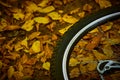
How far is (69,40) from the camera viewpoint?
214 cm

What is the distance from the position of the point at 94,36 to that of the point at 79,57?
283 mm

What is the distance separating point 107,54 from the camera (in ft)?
8.75

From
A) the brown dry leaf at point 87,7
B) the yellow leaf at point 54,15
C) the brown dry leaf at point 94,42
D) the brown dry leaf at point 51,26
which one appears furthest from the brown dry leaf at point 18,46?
Answer: the brown dry leaf at point 87,7

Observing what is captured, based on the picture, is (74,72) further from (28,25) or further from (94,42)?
(28,25)

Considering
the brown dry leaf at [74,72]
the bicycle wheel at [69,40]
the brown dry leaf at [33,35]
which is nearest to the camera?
the bicycle wheel at [69,40]

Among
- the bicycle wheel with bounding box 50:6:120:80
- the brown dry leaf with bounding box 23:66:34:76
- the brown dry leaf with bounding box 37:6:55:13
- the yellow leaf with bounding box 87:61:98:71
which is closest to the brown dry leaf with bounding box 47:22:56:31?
the brown dry leaf with bounding box 37:6:55:13

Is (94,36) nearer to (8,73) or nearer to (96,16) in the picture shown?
(96,16)

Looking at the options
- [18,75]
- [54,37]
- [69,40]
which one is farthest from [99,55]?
[18,75]

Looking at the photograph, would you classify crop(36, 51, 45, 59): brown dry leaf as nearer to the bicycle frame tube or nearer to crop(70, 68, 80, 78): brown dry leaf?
crop(70, 68, 80, 78): brown dry leaf

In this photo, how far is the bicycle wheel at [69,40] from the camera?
2059 millimetres

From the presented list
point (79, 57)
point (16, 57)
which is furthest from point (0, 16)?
point (79, 57)

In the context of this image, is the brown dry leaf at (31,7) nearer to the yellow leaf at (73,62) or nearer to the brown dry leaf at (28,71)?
the brown dry leaf at (28,71)

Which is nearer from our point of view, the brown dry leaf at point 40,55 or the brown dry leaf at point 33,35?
the brown dry leaf at point 40,55

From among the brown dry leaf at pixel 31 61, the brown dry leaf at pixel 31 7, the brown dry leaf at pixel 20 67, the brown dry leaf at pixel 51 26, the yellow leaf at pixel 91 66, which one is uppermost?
the brown dry leaf at pixel 31 7
